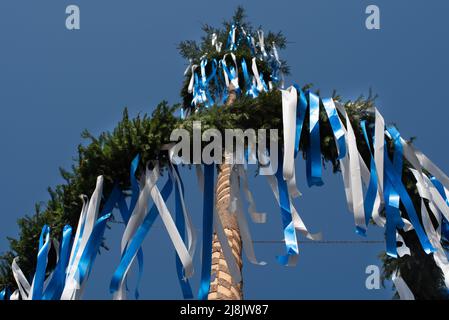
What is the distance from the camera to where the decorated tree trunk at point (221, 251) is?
7.09 m

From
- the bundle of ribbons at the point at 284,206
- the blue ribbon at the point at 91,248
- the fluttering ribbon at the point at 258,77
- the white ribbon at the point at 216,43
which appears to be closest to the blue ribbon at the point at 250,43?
the white ribbon at the point at 216,43

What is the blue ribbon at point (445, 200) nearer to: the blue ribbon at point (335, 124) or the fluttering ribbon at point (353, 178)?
the fluttering ribbon at point (353, 178)


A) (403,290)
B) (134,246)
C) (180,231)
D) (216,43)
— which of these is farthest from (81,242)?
(216,43)

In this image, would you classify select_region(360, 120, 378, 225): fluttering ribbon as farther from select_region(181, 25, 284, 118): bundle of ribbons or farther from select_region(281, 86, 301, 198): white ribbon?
select_region(181, 25, 284, 118): bundle of ribbons

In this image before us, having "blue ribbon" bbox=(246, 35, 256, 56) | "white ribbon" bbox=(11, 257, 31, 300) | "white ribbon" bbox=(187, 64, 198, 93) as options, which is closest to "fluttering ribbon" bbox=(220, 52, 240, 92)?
"white ribbon" bbox=(187, 64, 198, 93)

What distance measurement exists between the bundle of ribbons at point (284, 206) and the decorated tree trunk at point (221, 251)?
0.57 meters

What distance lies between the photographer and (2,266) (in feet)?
25.2

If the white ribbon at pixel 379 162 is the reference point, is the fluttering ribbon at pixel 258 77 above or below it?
above
